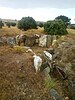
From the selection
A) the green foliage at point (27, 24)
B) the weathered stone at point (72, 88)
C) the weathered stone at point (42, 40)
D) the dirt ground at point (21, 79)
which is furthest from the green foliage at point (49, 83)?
the green foliage at point (27, 24)

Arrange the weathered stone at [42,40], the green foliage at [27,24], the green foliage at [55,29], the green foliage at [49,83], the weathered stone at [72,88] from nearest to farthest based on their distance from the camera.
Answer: the green foliage at [49,83] < the weathered stone at [72,88] < the weathered stone at [42,40] < the green foliage at [55,29] < the green foliage at [27,24]

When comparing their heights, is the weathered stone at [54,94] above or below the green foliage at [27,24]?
below

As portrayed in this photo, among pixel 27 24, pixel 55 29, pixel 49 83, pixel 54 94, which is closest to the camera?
pixel 54 94

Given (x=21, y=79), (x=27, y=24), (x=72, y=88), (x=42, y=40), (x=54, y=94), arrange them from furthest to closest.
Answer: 1. (x=27, y=24)
2. (x=42, y=40)
3. (x=72, y=88)
4. (x=21, y=79)
5. (x=54, y=94)

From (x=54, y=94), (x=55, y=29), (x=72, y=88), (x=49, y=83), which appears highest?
(x=55, y=29)

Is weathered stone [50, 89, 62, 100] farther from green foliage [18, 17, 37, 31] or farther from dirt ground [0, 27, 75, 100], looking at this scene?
green foliage [18, 17, 37, 31]

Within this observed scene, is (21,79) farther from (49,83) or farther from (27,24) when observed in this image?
(27,24)

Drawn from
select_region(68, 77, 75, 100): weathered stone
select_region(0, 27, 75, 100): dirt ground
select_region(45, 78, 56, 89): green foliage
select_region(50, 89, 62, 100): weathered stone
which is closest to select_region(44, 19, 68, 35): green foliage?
select_region(0, 27, 75, 100): dirt ground

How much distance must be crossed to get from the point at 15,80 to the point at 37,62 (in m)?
2.44

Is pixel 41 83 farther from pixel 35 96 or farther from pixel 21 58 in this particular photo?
pixel 21 58

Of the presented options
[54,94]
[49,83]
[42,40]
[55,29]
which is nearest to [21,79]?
[49,83]

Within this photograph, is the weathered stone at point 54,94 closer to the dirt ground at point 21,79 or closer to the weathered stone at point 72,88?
the dirt ground at point 21,79

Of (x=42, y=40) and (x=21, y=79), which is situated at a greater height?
(x=42, y=40)

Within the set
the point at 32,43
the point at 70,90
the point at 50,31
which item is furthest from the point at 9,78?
the point at 50,31
